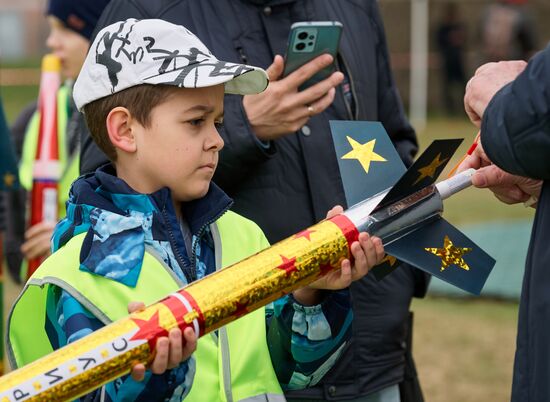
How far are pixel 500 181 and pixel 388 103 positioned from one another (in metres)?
1.07

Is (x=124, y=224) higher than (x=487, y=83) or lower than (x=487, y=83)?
lower

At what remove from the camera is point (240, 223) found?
3.31 meters

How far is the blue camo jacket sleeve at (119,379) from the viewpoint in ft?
9.41

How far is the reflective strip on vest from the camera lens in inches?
116

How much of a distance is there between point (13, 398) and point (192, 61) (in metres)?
0.95

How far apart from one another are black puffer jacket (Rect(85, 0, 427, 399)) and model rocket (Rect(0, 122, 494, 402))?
0.62m

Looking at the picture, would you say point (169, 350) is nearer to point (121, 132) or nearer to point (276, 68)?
point (121, 132)

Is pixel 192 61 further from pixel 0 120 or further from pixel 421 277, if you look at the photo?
pixel 0 120

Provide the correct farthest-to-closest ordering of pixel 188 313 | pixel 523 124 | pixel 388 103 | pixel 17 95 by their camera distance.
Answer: pixel 17 95 < pixel 388 103 < pixel 188 313 < pixel 523 124

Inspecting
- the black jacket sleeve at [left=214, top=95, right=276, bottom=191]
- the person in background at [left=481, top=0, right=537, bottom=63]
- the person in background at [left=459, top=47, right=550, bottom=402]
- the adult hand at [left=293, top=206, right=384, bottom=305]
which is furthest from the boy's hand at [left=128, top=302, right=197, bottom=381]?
the person in background at [left=481, top=0, right=537, bottom=63]

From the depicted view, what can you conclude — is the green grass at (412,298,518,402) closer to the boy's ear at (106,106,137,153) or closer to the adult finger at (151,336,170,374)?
the boy's ear at (106,106,137,153)

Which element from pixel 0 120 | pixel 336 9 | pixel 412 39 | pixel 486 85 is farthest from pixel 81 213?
pixel 412 39

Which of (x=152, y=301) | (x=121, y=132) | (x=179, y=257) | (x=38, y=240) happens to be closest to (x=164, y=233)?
(x=179, y=257)

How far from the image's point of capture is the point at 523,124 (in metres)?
2.70
